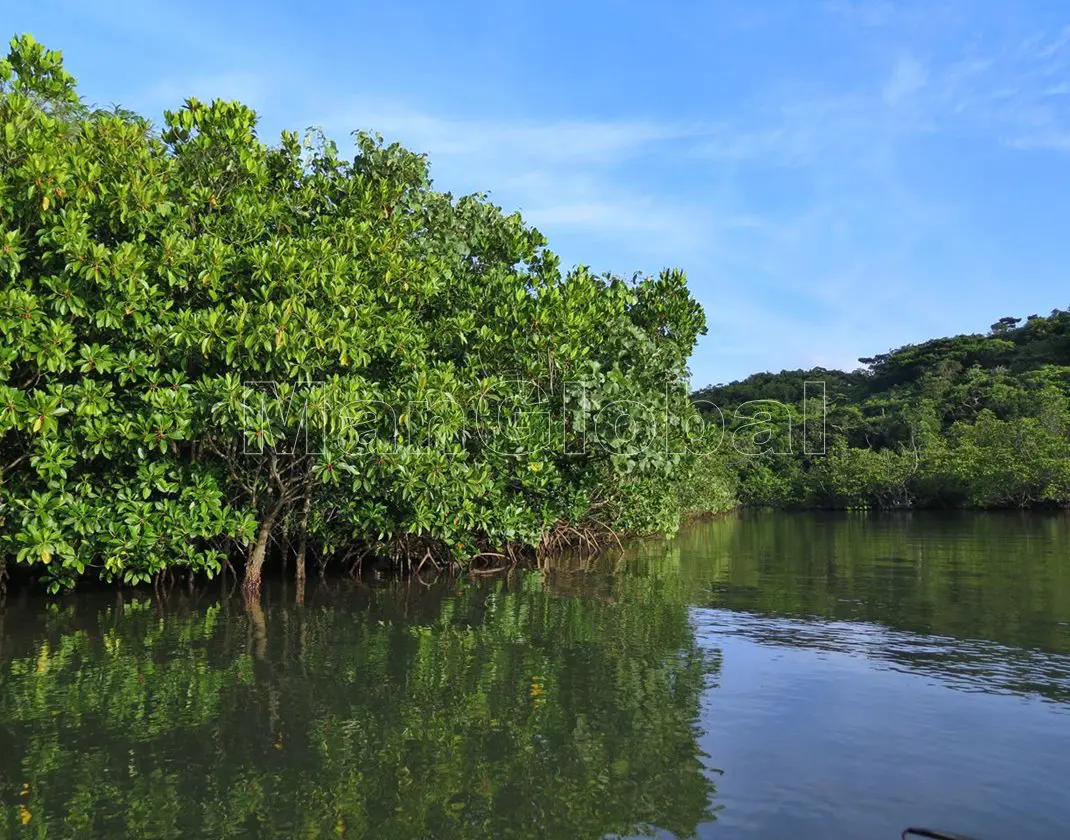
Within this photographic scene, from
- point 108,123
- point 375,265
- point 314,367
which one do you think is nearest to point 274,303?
point 314,367

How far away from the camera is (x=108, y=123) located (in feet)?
41.4

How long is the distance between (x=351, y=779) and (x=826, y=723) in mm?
4324

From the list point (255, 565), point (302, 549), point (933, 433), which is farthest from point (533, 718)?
point (933, 433)

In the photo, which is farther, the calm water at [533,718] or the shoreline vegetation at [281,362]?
the shoreline vegetation at [281,362]

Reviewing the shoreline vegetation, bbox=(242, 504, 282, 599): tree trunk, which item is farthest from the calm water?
the shoreline vegetation

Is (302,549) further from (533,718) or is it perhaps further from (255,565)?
(533,718)

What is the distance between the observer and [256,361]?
12.2m

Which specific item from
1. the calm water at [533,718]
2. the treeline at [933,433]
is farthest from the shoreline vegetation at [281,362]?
the treeline at [933,433]

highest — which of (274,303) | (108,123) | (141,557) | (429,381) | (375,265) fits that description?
(108,123)

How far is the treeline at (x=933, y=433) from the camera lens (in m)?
52.0

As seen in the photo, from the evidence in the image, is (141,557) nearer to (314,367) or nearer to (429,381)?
(314,367)

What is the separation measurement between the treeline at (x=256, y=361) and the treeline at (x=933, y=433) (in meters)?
33.5

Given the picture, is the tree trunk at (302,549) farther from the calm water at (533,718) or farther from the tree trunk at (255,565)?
the calm water at (533,718)

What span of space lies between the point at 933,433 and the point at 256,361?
66888 millimetres
